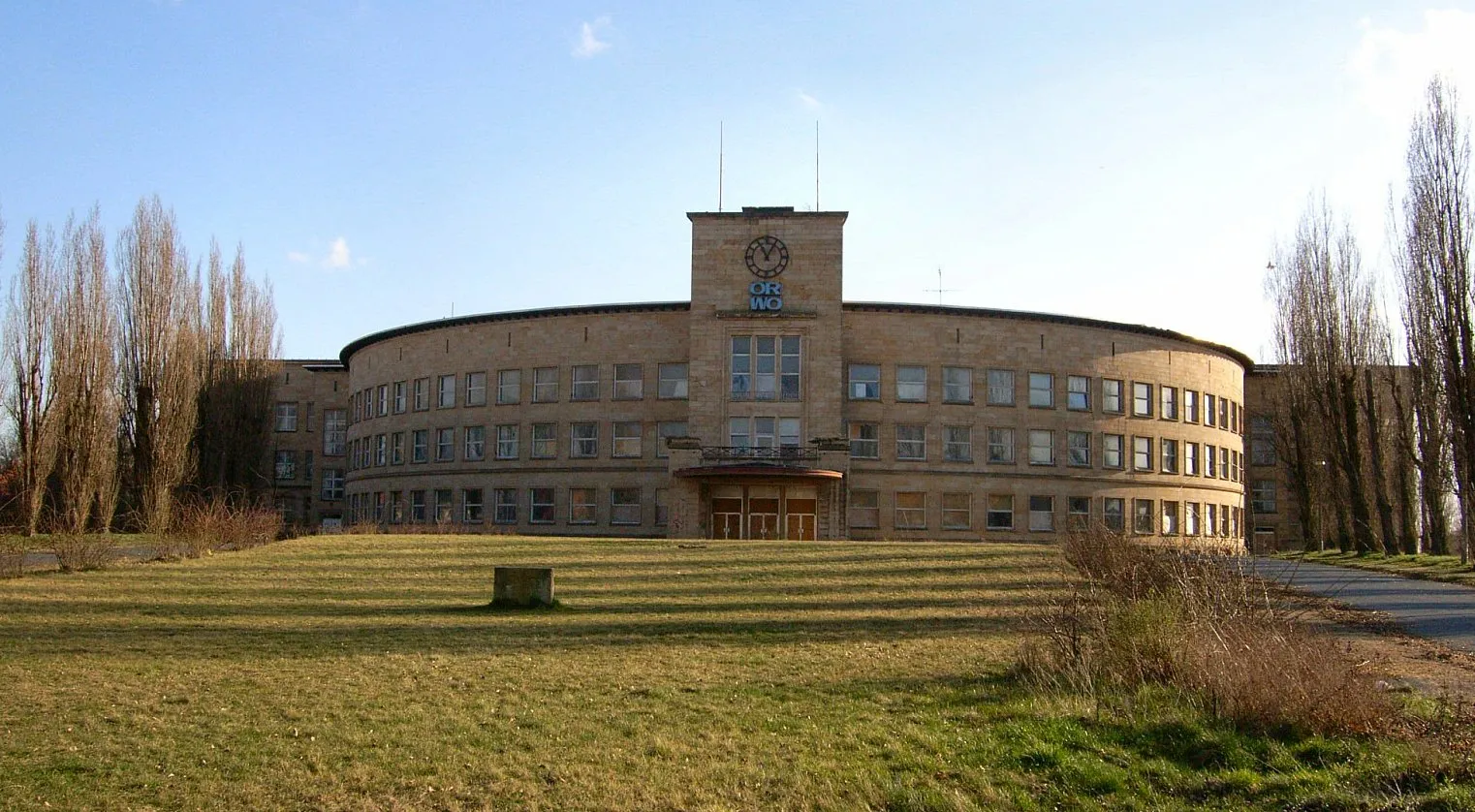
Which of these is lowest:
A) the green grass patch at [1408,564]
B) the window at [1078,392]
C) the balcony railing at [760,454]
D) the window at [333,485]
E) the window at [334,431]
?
the green grass patch at [1408,564]

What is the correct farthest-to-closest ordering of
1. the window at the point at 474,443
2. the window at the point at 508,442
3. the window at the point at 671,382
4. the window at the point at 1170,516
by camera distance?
the window at the point at 1170,516 < the window at the point at 474,443 < the window at the point at 508,442 < the window at the point at 671,382

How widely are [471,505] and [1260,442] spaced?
48.7 m

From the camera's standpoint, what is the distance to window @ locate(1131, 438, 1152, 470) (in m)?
58.9

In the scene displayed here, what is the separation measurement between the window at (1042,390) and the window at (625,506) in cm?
2007

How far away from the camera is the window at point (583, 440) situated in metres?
57.2

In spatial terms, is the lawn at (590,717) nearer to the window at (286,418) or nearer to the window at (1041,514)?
the window at (1041,514)

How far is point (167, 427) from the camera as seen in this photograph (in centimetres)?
4453

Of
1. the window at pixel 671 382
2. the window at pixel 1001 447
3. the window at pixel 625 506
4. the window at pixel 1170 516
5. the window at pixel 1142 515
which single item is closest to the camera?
the window at pixel 625 506

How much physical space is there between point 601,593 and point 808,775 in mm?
12944

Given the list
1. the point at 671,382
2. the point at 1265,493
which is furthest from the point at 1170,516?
the point at 671,382

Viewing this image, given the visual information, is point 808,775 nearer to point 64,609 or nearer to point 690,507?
point 64,609

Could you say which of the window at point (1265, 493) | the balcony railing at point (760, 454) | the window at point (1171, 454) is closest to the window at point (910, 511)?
the balcony railing at point (760, 454)

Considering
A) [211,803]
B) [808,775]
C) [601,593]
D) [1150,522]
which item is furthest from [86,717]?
[1150,522]

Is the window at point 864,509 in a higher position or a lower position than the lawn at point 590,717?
higher
